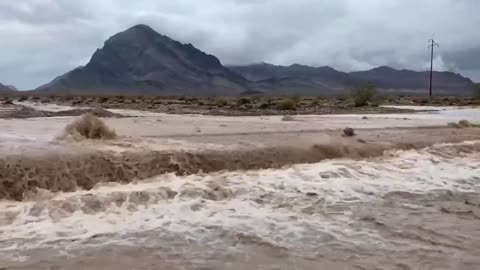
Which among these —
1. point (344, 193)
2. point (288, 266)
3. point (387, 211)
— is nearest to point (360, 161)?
point (344, 193)

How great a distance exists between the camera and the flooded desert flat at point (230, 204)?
22.0 feet

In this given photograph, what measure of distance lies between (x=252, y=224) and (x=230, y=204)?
1154 millimetres

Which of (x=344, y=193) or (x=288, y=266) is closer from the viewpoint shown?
(x=288, y=266)

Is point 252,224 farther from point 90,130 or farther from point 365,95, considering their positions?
point 365,95

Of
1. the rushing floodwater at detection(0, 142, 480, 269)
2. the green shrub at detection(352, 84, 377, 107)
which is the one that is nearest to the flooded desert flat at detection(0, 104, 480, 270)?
the rushing floodwater at detection(0, 142, 480, 269)

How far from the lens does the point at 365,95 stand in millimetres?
46062

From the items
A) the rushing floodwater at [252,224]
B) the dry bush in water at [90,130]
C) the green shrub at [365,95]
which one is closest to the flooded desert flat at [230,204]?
the rushing floodwater at [252,224]

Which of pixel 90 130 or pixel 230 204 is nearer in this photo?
pixel 230 204

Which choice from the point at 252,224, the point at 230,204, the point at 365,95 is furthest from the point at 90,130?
the point at 365,95

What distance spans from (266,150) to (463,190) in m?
3.99

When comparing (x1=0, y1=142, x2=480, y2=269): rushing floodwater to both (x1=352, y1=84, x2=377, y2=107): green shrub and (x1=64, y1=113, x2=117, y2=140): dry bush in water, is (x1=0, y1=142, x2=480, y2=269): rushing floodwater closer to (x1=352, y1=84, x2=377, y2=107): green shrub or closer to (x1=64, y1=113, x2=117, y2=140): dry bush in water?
(x1=64, y1=113, x2=117, y2=140): dry bush in water

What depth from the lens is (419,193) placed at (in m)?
10.7

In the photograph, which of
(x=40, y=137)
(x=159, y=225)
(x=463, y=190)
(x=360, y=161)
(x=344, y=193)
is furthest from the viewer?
(x=360, y=161)

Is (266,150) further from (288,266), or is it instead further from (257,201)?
(288,266)
